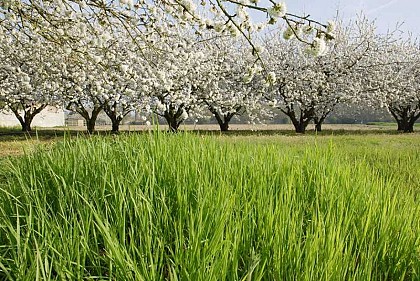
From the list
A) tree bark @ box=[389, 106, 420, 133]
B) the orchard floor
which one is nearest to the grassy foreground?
the orchard floor

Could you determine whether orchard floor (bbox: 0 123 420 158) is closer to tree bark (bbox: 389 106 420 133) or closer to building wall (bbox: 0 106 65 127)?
tree bark (bbox: 389 106 420 133)

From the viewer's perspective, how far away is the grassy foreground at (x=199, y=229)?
1.26 metres

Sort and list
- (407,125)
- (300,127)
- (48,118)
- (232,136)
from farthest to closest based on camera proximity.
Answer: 1. (48,118)
2. (407,125)
3. (300,127)
4. (232,136)

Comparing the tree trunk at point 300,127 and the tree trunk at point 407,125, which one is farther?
the tree trunk at point 407,125

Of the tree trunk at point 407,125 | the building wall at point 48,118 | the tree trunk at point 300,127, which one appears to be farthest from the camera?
the building wall at point 48,118

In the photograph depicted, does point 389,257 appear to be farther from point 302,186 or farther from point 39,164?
point 39,164

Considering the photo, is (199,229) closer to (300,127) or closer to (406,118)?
(300,127)

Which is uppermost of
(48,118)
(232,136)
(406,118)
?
(48,118)

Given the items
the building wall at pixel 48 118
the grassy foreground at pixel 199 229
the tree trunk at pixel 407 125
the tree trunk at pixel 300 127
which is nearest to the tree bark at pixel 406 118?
the tree trunk at pixel 407 125

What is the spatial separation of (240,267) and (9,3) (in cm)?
398

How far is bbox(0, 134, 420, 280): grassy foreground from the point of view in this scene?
1264mm

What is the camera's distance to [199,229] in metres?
1.37

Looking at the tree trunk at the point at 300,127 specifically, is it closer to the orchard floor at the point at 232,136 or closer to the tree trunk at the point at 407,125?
the orchard floor at the point at 232,136

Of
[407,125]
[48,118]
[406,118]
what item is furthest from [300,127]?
[48,118]
